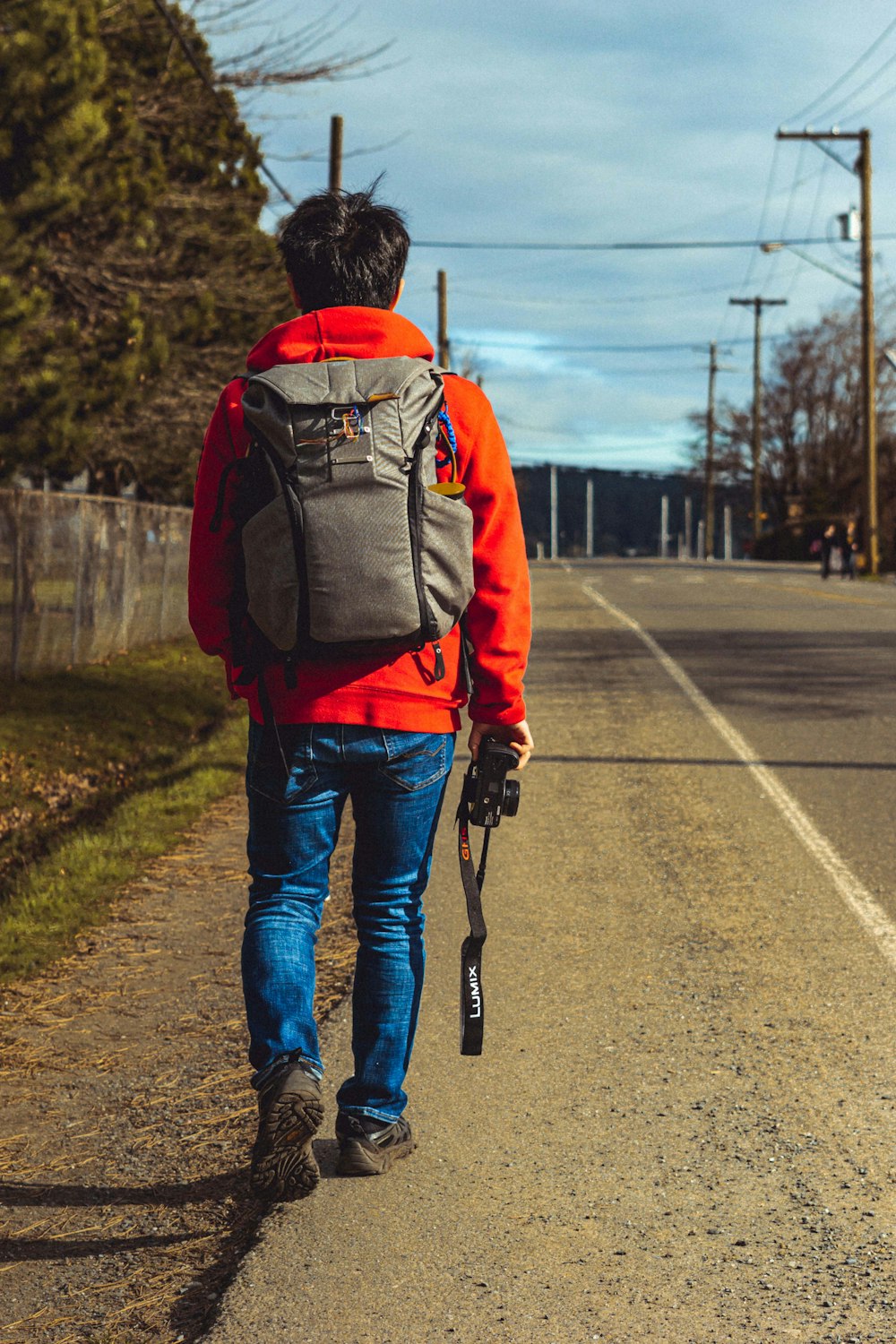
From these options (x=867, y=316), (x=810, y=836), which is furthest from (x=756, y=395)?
(x=810, y=836)

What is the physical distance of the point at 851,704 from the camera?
12.5 meters

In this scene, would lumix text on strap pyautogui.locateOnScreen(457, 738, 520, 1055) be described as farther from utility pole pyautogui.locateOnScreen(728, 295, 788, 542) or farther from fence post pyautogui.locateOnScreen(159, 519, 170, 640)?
utility pole pyautogui.locateOnScreen(728, 295, 788, 542)

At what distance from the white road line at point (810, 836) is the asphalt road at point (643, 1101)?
2 centimetres

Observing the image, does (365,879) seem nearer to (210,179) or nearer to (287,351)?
(287,351)

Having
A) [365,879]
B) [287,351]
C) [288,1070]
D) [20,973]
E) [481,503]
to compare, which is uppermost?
[287,351]

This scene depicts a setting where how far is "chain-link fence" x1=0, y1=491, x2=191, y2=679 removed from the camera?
13.6 m

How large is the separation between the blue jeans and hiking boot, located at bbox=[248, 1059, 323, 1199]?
9cm

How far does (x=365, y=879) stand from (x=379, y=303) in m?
1.28

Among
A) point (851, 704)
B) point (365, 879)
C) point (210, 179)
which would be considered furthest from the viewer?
point (210, 179)

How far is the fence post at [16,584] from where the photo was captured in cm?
1344

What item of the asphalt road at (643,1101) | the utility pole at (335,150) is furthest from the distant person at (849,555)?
the asphalt road at (643,1101)

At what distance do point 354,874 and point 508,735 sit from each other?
483 millimetres

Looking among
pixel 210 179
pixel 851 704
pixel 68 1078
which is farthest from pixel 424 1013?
pixel 210 179

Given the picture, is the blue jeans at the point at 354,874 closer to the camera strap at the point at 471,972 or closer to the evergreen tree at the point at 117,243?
the camera strap at the point at 471,972
